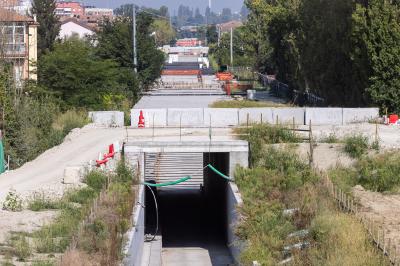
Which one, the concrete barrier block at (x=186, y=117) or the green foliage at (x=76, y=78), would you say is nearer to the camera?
the concrete barrier block at (x=186, y=117)

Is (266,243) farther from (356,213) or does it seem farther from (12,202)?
(12,202)

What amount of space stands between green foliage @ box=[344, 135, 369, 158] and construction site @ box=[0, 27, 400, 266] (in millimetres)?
257

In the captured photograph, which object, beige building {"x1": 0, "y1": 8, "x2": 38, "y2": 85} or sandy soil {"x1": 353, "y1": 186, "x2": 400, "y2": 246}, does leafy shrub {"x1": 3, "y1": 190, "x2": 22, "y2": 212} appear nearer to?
sandy soil {"x1": 353, "y1": 186, "x2": 400, "y2": 246}

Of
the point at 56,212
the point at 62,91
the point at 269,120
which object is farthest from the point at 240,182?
the point at 62,91

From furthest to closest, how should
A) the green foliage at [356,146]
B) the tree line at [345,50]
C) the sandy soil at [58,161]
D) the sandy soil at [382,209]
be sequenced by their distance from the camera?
the tree line at [345,50]
the green foliage at [356,146]
the sandy soil at [58,161]
the sandy soil at [382,209]

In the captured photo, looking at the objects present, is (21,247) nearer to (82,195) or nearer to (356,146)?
(82,195)

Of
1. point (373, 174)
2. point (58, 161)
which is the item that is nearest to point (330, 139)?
point (373, 174)

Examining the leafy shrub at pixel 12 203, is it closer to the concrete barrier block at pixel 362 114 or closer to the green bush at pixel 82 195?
the green bush at pixel 82 195

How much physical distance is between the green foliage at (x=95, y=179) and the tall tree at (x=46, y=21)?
175ft

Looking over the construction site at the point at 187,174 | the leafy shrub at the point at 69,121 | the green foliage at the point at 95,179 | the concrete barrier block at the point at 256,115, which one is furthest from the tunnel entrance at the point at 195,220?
the leafy shrub at the point at 69,121

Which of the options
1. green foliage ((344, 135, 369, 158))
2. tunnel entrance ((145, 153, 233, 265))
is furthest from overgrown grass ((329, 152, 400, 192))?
tunnel entrance ((145, 153, 233, 265))

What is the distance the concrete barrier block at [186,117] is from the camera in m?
42.1

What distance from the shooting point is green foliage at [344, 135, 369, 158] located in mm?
34844

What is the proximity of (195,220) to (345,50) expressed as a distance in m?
15.9
